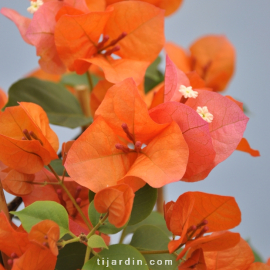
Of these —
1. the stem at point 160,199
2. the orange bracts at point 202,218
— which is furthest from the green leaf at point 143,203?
the stem at point 160,199

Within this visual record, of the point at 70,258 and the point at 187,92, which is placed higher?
the point at 187,92

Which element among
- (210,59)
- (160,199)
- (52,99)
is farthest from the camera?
(210,59)

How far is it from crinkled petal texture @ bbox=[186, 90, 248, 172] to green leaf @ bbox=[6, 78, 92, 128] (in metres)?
0.29

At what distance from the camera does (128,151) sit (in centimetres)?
43

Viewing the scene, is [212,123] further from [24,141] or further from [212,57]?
[212,57]

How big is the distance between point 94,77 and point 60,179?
48 cm

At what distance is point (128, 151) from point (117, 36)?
0.20 metres

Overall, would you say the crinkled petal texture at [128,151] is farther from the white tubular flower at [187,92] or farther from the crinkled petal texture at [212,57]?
the crinkled petal texture at [212,57]

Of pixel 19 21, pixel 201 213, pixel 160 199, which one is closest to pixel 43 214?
pixel 201 213

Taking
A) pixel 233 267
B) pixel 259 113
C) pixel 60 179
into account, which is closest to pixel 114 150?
pixel 60 179

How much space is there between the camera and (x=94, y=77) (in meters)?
0.89

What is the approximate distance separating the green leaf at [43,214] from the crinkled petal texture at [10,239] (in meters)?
0.02

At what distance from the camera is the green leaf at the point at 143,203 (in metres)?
0.43

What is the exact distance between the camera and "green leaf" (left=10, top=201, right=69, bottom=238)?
365mm
